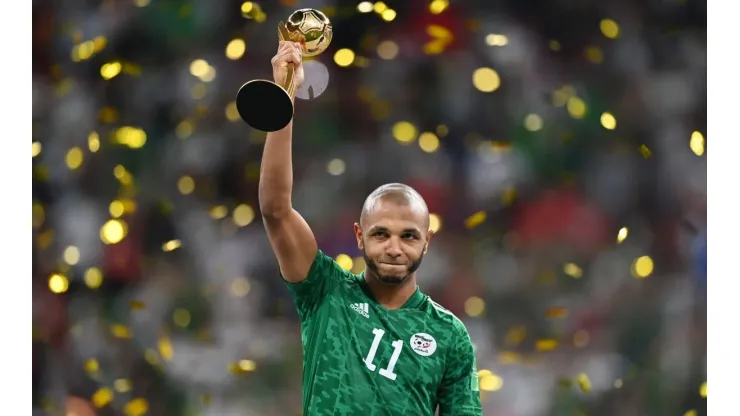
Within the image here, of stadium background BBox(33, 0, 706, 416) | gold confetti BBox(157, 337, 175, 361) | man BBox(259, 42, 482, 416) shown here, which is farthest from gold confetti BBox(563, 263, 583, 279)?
gold confetti BBox(157, 337, 175, 361)

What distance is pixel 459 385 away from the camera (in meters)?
1.32

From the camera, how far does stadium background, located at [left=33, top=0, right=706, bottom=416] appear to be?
7.48 feet

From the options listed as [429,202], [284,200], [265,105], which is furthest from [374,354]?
[429,202]

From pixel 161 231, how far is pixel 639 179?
137cm

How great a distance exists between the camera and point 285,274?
1270 mm

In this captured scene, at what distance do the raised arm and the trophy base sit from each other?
22 millimetres

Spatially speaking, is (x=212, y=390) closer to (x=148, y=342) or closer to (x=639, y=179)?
(x=148, y=342)

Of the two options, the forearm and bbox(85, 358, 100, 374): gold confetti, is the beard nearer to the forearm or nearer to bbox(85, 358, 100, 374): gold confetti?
the forearm

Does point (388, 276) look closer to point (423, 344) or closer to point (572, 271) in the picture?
point (423, 344)

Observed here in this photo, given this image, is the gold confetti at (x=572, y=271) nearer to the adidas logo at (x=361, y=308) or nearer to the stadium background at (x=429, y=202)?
the stadium background at (x=429, y=202)

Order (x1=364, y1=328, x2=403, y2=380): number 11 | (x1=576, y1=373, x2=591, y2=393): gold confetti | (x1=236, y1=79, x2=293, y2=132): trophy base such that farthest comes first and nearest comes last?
1. (x1=576, y1=373, x2=591, y2=393): gold confetti
2. (x1=364, y1=328, x2=403, y2=380): number 11
3. (x1=236, y1=79, x2=293, y2=132): trophy base

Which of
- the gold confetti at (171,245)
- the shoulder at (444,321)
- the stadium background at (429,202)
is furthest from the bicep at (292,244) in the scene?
the gold confetti at (171,245)

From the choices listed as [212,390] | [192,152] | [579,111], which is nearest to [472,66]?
[579,111]

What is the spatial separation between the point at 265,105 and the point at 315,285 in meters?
0.31
